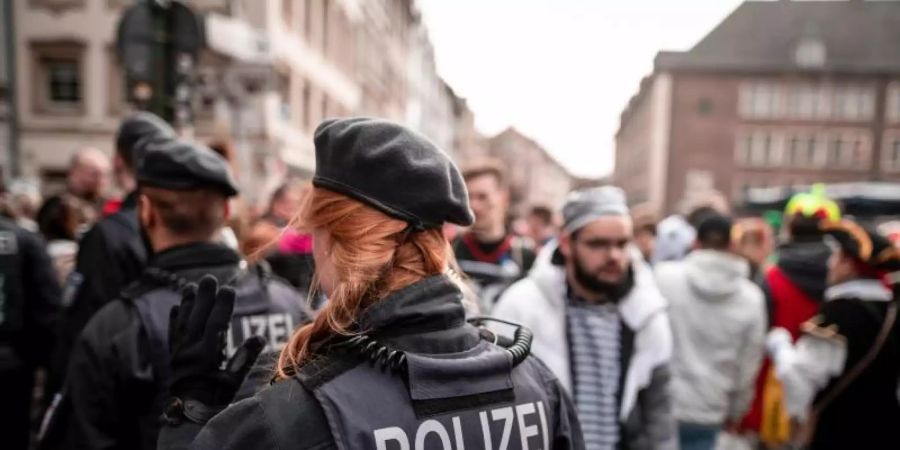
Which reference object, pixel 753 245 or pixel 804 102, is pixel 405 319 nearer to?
pixel 753 245

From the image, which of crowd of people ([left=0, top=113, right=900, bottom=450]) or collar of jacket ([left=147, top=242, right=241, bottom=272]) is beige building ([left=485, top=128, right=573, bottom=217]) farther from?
collar of jacket ([left=147, top=242, right=241, bottom=272])

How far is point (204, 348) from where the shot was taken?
1638 mm

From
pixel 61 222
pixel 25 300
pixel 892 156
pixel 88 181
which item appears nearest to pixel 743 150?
pixel 892 156

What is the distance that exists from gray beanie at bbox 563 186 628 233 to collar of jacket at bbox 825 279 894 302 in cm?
144

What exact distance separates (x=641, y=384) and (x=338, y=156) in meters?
2.19

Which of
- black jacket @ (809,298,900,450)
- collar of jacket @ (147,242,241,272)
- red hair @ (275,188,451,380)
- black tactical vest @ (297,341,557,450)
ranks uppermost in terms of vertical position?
red hair @ (275,188,451,380)

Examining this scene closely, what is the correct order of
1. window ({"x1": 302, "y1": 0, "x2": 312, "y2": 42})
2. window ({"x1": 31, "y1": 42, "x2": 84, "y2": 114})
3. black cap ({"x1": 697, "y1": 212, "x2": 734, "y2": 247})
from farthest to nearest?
window ({"x1": 302, "y1": 0, "x2": 312, "y2": 42}), window ({"x1": 31, "y1": 42, "x2": 84, "y2": 114}), black cap ({"x1": 697, "y1": 212, "x2": 734, "y2": 247})

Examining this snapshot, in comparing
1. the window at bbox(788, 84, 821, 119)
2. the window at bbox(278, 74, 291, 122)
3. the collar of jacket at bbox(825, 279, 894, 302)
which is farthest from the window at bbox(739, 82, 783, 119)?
the collar of jacket at bbox(825, 279, 894, 302)

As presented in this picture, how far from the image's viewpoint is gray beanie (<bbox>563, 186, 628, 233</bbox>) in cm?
321

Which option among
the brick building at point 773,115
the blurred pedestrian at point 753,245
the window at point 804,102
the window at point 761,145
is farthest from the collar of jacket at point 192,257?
the window at point 804,102

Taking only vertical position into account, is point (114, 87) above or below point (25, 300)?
above

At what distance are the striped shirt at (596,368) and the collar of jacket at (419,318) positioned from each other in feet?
5.75

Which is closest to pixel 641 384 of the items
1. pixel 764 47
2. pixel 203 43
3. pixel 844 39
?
pixel 203 43

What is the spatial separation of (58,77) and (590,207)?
19.6m
